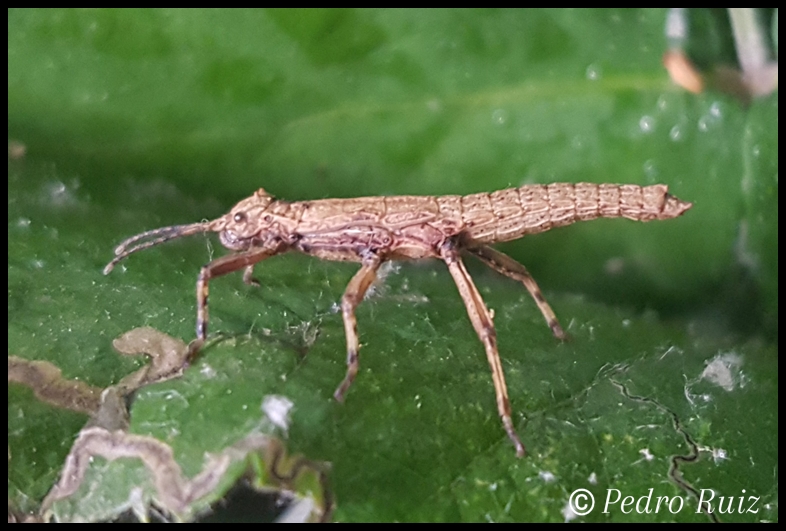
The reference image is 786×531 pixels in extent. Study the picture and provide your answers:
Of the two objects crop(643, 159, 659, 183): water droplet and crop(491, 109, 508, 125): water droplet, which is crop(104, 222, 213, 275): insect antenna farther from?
crop(643, 159, 659, 183): water droplet

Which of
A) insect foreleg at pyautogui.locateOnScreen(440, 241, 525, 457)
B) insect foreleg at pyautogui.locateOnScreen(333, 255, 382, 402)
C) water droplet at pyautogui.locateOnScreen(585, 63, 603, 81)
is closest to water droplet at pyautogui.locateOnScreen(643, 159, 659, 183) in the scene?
water droplet at pyautogui.locateOnScreen(585, 63, 603, 81)

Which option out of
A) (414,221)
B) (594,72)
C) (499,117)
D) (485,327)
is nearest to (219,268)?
(414,221)

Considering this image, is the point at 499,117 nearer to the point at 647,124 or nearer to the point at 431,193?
the point at 431,193

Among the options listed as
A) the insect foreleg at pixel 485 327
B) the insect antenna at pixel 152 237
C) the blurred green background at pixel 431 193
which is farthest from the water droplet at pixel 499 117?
the insect antenna at pixel 152 237

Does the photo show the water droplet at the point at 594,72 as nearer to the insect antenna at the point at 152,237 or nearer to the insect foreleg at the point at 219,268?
the insect foreleg at the point at 219,268
